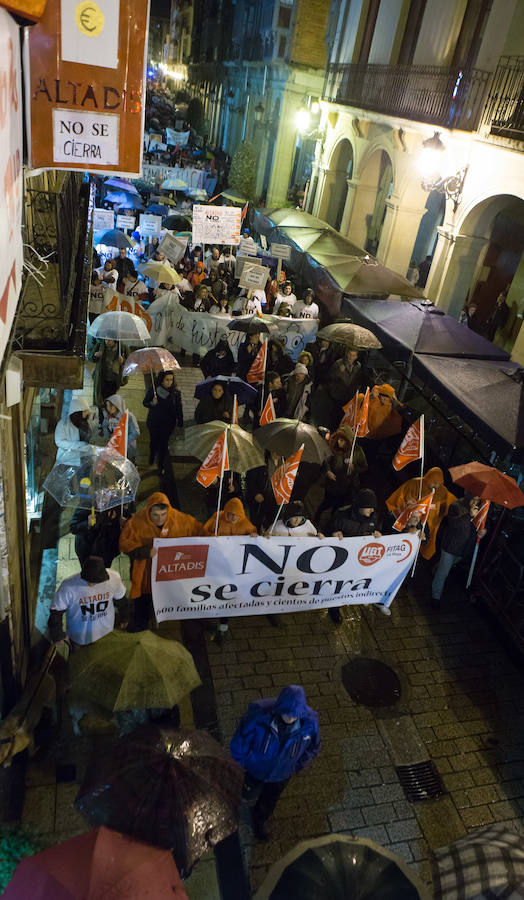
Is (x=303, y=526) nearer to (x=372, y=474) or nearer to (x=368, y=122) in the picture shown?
(x=372, y=474)

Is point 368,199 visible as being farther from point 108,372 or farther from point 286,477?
point 286,477

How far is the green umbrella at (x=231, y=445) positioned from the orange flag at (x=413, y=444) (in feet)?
7.06

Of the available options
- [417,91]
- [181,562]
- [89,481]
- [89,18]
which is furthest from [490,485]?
[417,91]

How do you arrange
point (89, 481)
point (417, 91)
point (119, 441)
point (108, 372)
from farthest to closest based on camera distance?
point (417, 91), point (108, 372), point (119, 441), point (89, 481)

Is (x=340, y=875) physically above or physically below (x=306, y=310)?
above

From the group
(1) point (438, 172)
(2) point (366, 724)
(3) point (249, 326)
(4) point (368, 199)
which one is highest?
(1) point (438, 172)

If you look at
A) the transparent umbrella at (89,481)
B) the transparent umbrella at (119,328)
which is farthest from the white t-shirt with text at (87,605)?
the transparent umbrella at (119,328)

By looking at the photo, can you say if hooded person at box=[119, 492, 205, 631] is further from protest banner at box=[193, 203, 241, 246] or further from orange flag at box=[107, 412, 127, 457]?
protest banner at box=[193, 203, 241, 246]

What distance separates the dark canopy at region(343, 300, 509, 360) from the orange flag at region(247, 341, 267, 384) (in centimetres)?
295

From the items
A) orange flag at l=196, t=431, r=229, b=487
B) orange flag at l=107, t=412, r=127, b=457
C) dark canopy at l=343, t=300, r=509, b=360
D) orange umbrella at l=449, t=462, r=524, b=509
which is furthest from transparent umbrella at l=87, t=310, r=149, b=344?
orange umbrella at l=449, t=462, r=524, b=509

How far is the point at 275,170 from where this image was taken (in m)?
34.6

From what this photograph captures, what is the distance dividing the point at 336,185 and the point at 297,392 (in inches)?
855

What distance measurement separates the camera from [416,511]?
26.0 feet

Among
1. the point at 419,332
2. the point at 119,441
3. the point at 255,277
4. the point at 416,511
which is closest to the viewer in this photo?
the point at 119,441
